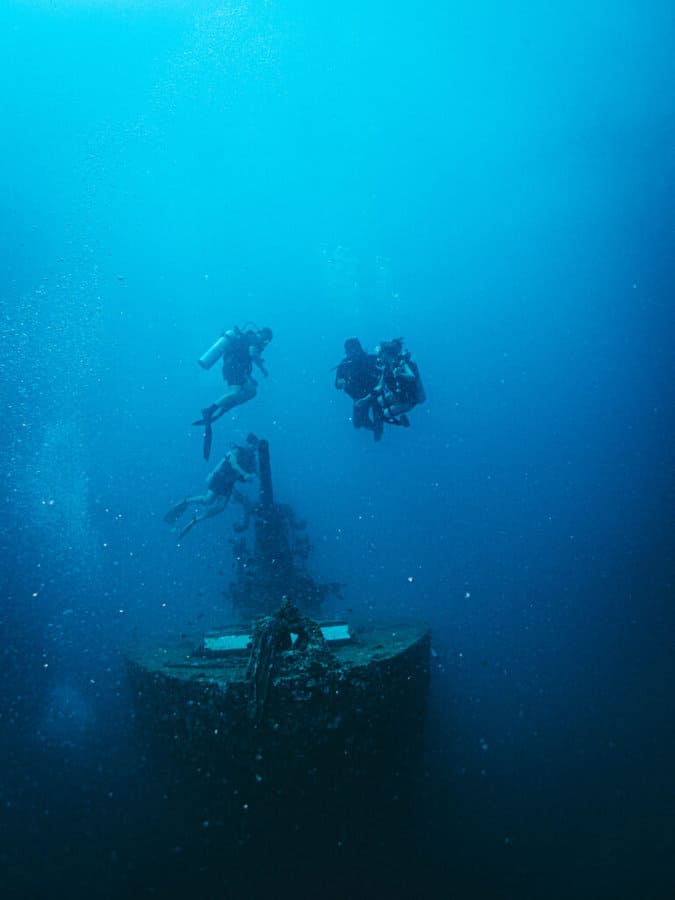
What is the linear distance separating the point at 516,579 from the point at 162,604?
49.4 feet

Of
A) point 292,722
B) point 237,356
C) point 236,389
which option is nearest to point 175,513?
point 236,389

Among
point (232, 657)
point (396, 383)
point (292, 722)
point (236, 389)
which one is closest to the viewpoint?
point (292, 722)

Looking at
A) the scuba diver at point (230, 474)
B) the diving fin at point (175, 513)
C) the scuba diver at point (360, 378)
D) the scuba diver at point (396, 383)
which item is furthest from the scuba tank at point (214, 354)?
the diving fin at point (175, 513)

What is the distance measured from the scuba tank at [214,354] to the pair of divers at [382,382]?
68.9 inches

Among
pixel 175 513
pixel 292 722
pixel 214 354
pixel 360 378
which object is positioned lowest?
pixel 292 722

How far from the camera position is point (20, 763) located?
707cm

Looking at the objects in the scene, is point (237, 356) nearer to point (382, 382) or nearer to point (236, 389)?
point (236, 389)

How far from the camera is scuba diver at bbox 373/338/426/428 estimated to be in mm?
6484

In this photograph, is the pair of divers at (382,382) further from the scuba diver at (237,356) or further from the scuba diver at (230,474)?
the scuba diver at (230,474)

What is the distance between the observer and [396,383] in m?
6.58

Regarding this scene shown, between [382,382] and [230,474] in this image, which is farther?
[230,474]

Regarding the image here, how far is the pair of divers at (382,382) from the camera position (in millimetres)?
6527

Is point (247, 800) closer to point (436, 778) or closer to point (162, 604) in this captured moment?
point (436, 778)

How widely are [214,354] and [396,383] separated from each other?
2.62 metres
